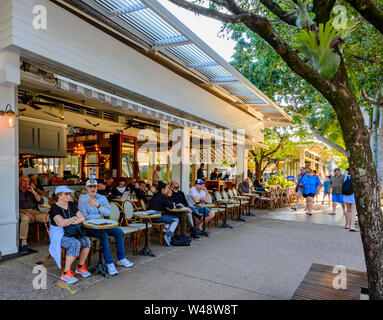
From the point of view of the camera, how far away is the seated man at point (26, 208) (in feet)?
16.3

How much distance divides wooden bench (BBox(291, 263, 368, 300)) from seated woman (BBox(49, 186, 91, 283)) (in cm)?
281

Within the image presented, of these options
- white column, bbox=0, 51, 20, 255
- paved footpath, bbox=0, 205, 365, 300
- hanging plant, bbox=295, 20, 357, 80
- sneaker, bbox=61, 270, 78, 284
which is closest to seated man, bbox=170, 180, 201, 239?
paved footpath, bbox=0, 205, 365, 300

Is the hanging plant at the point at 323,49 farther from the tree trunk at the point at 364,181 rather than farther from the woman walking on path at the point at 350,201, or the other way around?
the woman walking on path at the point at 350,201

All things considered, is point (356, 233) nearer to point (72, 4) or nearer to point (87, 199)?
point (87, 199)

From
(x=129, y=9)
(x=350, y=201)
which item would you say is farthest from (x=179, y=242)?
(x=350, y=201)

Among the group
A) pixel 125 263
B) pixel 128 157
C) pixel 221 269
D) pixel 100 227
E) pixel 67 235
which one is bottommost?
pixel 221 269

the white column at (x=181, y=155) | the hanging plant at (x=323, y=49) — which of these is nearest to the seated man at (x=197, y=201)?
the white column at (x=181, y=155)

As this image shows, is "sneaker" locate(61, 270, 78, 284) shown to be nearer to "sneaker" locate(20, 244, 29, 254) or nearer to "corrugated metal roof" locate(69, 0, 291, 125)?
"sneaker" locate(20, 244, 29, 254)

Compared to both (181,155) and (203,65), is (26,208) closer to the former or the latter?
(181,155)

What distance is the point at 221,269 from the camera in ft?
14.6

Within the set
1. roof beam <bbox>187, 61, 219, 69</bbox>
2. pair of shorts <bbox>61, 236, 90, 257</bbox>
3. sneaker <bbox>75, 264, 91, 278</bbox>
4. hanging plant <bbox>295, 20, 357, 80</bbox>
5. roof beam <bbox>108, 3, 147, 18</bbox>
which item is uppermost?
roof beam <bbox>108, 3, 147, 18</bbox>

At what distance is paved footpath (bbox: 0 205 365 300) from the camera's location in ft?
11.6

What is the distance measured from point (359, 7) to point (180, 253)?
14.8ft

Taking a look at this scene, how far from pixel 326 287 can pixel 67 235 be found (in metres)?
3.35
